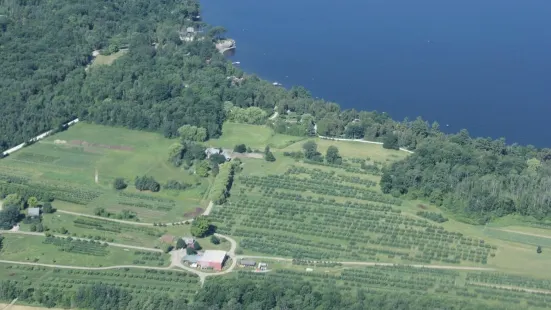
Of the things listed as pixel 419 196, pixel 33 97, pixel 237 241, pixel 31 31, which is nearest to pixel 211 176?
pixel 237 241

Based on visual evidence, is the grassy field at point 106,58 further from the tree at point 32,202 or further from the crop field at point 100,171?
the tree at point 32,202

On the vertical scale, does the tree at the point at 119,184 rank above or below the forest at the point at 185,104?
below

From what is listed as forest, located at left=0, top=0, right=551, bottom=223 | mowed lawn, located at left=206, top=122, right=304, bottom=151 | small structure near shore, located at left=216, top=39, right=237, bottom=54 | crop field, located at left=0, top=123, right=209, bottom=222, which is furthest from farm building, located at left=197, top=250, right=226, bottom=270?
small structure near shore, located at left=216, top=39, right=237, bottom=54

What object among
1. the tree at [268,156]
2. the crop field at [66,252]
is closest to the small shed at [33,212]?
the crop field at [66,252]

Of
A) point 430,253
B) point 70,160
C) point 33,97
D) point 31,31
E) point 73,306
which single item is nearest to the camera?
point 73,306

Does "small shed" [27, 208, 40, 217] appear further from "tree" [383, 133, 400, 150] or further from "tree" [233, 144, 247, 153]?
"tree" [383, 133, 400, 150]

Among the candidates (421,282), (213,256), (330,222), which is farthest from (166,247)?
(421,282)

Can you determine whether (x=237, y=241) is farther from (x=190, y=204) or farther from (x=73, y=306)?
(x=73, y=306)
